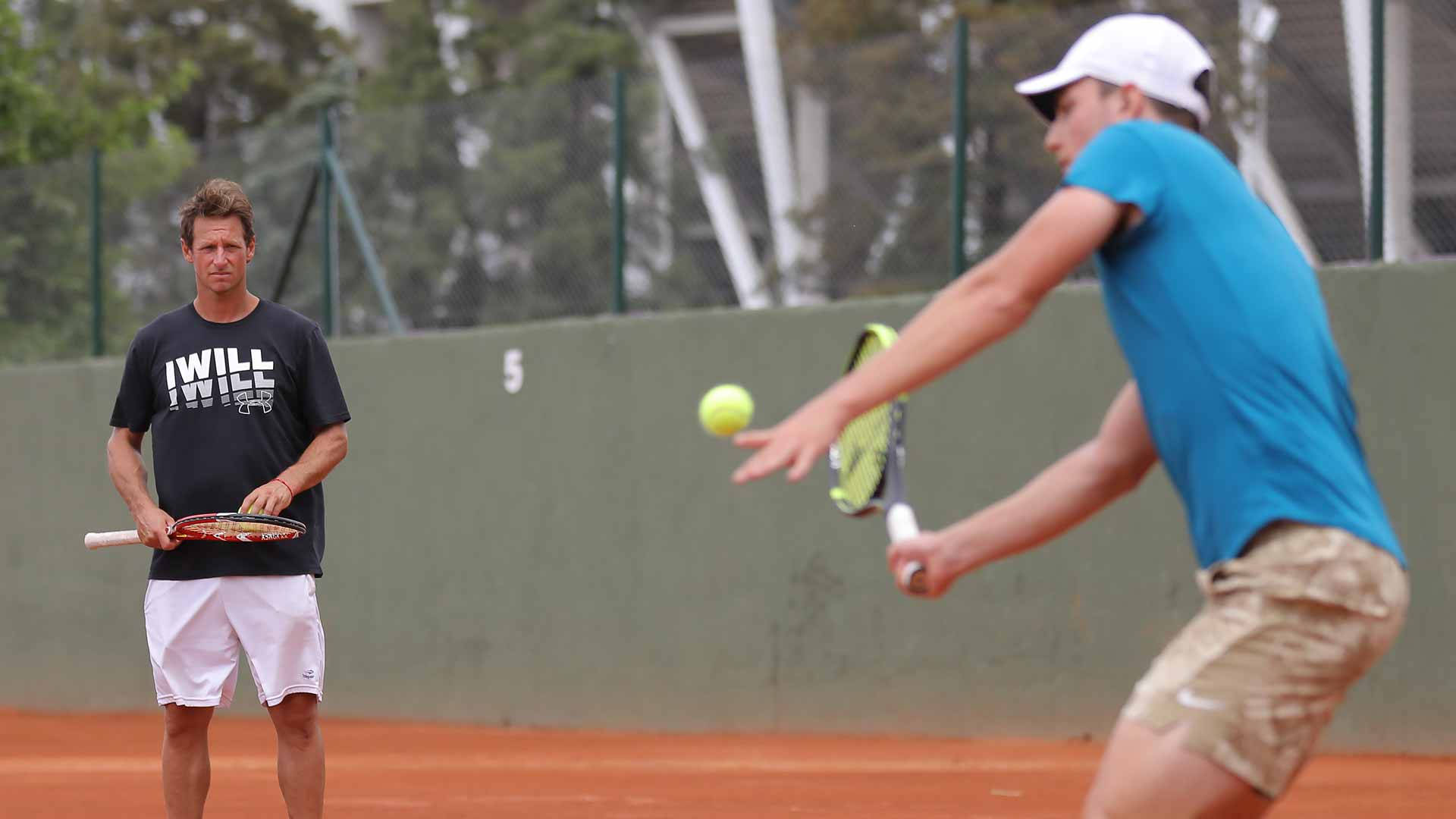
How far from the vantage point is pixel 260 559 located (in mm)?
5066

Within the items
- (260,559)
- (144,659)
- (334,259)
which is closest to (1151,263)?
(260,559)

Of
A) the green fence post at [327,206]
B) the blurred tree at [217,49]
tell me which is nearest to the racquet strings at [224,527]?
the green fence post at [327,206]

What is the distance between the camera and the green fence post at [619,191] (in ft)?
35.2

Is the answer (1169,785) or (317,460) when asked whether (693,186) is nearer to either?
(317,460)

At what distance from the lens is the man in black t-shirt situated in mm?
5047

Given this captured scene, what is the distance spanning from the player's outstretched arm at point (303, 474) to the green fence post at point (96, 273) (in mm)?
→ 8637

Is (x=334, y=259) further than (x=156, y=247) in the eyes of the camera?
No

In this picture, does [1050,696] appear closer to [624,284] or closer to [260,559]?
[624,284]

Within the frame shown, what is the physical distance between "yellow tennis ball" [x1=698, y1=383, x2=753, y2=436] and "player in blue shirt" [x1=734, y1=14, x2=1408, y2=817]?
130 cm

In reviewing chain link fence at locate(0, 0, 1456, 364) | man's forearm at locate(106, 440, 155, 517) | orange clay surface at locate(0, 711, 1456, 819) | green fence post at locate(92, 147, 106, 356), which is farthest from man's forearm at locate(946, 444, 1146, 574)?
green fence post at locate(92, 147, 106, 356)

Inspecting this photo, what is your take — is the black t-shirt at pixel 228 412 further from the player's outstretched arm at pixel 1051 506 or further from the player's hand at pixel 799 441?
the player's hand at pixel 799 441

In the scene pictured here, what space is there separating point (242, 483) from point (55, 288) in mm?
9216

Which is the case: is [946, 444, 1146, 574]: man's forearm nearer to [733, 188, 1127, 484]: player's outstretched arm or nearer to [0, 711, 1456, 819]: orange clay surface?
[733, 188, 1127, 484]: player's outstretched arm

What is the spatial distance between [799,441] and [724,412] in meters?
1.49
